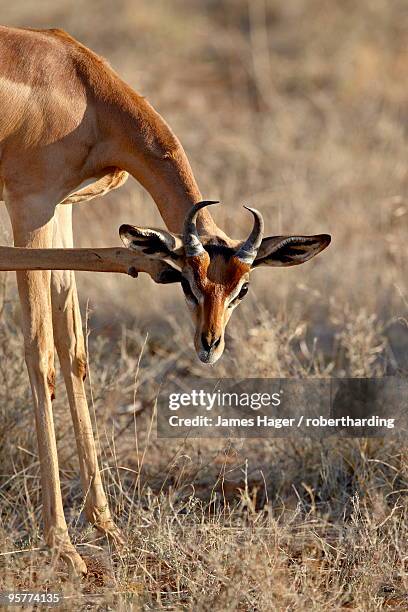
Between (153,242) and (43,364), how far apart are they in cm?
123

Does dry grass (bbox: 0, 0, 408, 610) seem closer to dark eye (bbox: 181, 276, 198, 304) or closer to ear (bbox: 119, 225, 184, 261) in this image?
dark eye (bbox: 181, 276, 198, 304)

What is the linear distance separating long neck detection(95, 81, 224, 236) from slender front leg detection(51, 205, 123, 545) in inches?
26.5

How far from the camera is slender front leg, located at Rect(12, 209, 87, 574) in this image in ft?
20.5

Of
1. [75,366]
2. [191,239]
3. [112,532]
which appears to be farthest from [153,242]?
[112,532]

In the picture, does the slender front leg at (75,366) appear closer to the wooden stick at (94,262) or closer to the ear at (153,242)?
the wooden stick at (94,262)

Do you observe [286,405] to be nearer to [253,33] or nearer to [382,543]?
[382,543]

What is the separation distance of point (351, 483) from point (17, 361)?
2.29 meters

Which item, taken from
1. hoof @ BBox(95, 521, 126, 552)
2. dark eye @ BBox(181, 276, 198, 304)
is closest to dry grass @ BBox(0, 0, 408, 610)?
hoof @ BBox(95, 521, 126, 552)

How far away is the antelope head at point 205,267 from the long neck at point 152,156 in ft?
2.00

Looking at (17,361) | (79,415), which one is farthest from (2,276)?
(79,415)

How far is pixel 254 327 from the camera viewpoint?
28.7ft

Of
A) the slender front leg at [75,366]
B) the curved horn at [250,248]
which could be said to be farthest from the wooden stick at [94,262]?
the slender front leg at [75,366]

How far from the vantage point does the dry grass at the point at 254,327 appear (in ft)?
19.2

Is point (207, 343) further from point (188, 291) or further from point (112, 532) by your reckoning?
point (112, 532)
